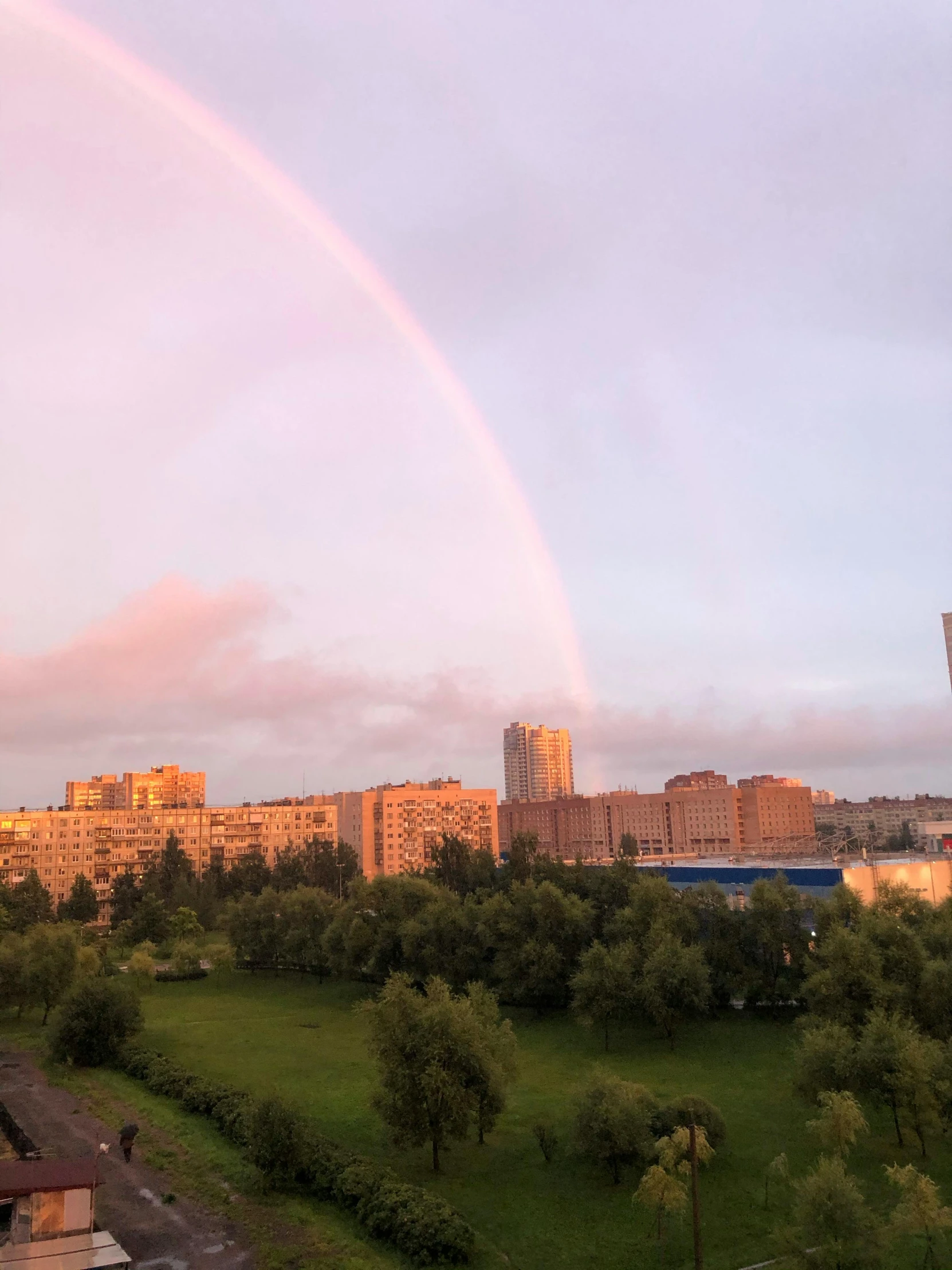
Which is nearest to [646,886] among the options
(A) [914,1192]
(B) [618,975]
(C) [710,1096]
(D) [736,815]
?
(B) [618,975]

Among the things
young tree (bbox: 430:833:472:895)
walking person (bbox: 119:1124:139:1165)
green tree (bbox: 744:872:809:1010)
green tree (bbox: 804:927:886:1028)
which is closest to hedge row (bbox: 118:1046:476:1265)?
walking person (bbox: 119:1124:139:1165)

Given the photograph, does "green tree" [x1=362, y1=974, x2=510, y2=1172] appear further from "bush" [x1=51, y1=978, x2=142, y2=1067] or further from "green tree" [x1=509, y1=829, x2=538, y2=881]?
"green tree" [x1=509, y1=829, x2=538, y2=881]

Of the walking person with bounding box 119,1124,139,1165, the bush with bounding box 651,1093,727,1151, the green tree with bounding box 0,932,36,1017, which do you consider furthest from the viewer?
the green tree with bounding box 0,932,36,1017

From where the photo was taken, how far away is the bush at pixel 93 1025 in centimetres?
3916

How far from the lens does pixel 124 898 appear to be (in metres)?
93.3

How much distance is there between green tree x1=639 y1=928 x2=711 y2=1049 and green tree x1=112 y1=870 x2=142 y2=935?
66336 millimetres

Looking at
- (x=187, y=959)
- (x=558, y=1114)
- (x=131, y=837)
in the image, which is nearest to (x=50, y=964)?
(x=187, y=959)

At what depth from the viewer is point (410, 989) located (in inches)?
1118

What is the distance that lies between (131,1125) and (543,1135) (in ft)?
41.6

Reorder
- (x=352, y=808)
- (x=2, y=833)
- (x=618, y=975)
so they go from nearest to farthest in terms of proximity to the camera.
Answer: (x=618, y=975), (x=2, y=833), (x=352, y=808)

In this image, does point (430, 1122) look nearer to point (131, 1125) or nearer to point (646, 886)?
point (131, 1125)

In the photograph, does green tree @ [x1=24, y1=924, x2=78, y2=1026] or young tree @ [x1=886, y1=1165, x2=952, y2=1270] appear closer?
young tree @ [x1=886, y1=1165, x2=952, y2=1270]

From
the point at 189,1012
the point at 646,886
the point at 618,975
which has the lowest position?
the point at 189,1012

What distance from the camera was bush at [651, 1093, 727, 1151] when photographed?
2658cm
